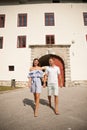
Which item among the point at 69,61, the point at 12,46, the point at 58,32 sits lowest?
Result: the point at 69,61

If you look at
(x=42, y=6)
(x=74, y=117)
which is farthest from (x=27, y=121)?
(x=42, y=6)

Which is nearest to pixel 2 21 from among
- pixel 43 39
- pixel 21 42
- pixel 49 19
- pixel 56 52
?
pixel 21 42

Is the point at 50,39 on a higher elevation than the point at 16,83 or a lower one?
higher

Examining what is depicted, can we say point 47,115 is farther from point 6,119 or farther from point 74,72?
point 74,72

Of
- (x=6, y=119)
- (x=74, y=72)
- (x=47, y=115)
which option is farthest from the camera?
(x=74, y=72)

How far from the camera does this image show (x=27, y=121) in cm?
506

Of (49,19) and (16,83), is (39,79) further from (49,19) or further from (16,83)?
(49,19)

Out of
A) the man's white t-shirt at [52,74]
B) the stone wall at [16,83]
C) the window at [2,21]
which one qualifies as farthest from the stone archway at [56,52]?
the man's white t-shirt at [52,74]

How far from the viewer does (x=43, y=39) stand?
19.1m

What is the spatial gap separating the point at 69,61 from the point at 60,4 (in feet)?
21.8

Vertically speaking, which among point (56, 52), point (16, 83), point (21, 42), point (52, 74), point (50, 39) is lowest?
point (16, 83)

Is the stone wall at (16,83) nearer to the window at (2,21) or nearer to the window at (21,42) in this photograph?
the window at (21,42)

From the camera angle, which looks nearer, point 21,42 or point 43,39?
point 43,39

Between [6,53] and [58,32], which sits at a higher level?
[58,32]
